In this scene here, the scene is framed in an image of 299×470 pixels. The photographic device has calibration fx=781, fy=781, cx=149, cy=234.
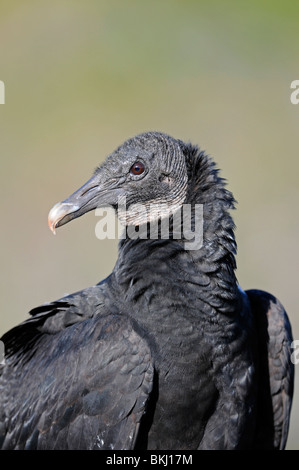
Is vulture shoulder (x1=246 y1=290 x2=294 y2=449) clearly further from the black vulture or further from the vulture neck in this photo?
the vulture neck

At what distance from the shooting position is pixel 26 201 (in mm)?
11422

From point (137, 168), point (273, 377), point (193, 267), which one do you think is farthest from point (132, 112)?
point (193, 267)

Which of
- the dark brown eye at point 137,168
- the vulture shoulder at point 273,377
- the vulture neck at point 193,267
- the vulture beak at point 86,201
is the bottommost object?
the vulture shoulder at point 273,377

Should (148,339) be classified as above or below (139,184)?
below

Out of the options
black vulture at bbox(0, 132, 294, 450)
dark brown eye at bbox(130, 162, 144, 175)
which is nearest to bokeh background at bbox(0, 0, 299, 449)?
black vulture at bbox(0, 132, 294, 450)

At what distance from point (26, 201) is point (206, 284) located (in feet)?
25.1

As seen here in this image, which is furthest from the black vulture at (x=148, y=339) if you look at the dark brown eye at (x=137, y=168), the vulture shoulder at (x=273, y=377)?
the vulture shoulder at (x=273, y=377)

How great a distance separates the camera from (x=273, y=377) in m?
4.63

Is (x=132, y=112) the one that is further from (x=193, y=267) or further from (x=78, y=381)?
(x=78, y=381)

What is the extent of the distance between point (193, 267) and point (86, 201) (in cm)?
74

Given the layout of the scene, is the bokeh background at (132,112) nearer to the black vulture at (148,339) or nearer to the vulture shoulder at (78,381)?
the black vulture at (148,339)

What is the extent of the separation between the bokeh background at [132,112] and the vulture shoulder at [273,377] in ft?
15.0

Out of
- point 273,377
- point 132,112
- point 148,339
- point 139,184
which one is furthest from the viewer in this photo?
point 132,112

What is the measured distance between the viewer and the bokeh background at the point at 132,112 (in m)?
10.2
